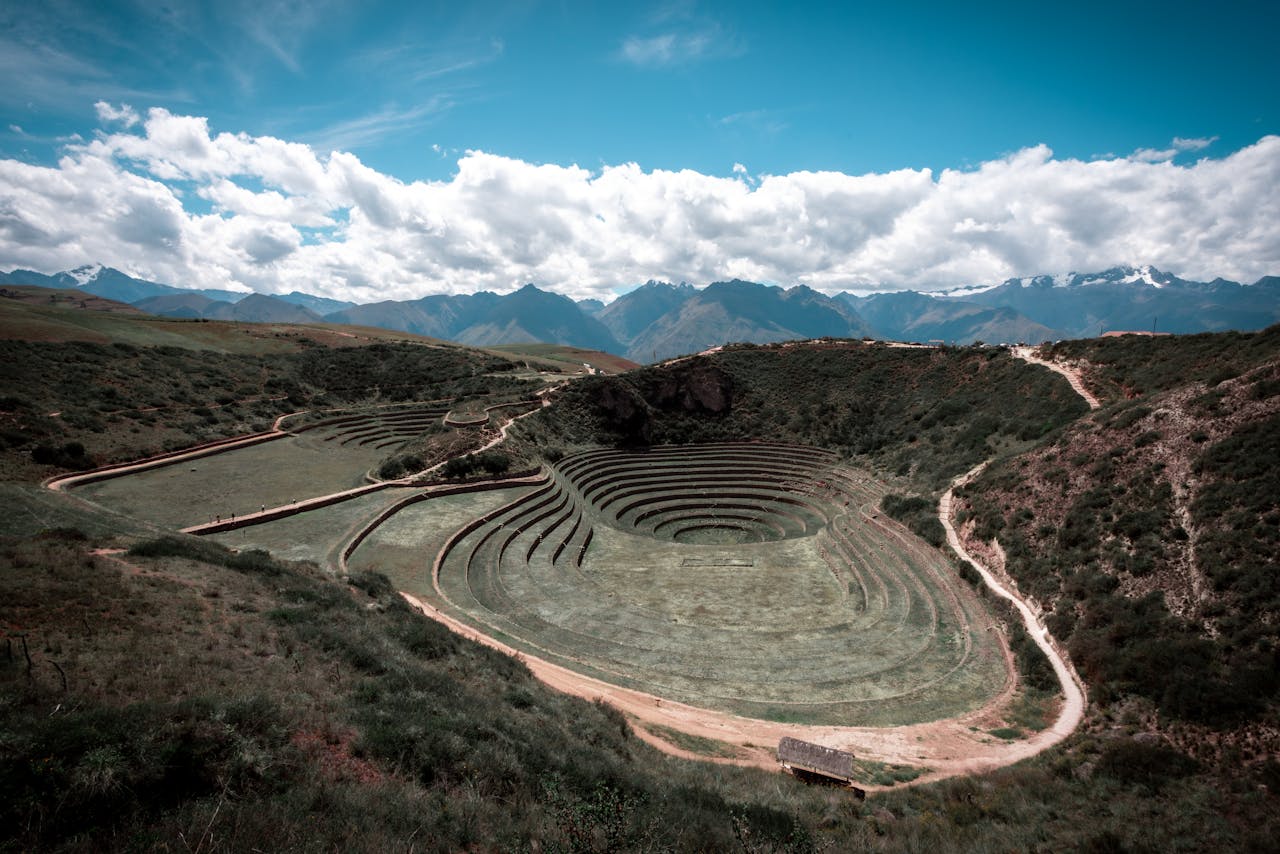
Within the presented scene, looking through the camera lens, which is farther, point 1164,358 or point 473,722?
point 1164,358

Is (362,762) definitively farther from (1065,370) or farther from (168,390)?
(168,390)

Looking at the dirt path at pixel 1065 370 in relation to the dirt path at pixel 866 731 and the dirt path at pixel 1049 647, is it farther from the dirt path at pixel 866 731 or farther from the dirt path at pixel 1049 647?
the dirt path at pixel 866 731

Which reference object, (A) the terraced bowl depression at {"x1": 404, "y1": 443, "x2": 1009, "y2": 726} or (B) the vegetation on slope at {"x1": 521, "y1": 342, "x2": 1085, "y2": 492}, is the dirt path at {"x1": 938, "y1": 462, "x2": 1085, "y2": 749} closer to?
(A) the terraced bowl depression at {"x1": 404, "y1": 443, "x2": 1009, "y2": 726}

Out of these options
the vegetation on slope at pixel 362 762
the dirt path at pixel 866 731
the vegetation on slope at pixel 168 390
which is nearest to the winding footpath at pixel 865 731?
the dirt path at pixel 866 731

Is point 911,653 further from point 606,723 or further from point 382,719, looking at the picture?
point 382,719

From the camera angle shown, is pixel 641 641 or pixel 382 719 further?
pixel 641 641

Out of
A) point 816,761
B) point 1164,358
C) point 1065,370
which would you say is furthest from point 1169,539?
point 1065,370

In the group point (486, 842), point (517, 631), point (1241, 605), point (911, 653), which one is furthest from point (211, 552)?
point (1241, 605)
